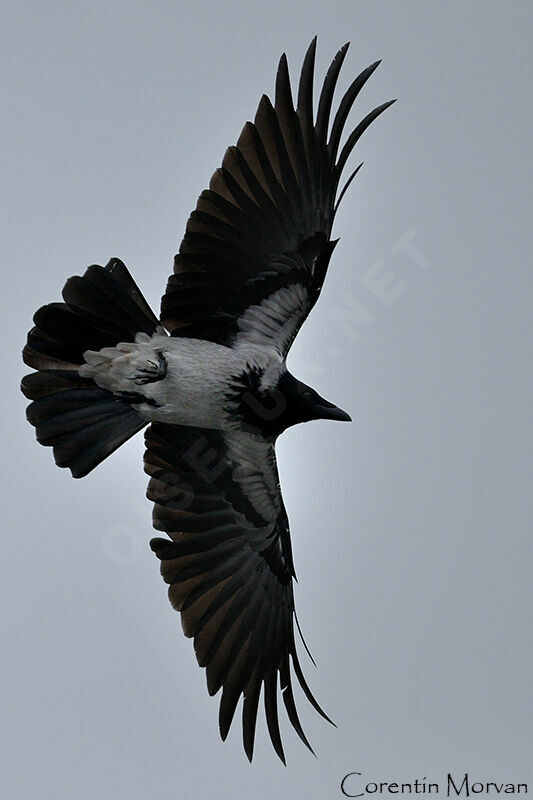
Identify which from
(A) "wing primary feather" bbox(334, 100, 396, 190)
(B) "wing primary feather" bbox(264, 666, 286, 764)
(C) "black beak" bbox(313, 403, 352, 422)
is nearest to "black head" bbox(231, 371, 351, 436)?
(C) "black beak" bbox(313, 403, 352, 422)

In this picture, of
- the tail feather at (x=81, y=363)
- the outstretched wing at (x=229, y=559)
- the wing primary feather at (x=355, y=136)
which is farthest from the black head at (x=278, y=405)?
the wing primary feather at (x=355, y=136)

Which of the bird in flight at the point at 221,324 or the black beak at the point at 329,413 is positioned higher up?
the bird in flight at the point at 221,324

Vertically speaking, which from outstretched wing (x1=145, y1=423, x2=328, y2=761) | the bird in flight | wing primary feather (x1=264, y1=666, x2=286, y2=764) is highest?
the bird in flight

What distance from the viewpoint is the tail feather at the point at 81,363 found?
10.1 metres

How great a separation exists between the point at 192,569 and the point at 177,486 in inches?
23.6

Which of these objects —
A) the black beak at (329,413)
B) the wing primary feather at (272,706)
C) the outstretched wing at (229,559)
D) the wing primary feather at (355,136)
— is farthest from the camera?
the outstretched wing at (229,559)

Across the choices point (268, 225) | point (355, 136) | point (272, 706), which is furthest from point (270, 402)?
point (272, 706)

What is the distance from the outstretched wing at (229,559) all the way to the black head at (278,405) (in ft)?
0.85

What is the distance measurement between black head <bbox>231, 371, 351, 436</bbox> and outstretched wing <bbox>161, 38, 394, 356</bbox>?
305mm

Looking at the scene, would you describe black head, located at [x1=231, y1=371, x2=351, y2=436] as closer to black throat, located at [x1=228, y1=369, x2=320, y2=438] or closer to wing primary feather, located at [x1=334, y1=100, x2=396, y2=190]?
black throat, located at [x1=228, y1=369, x2=320, y2=438]

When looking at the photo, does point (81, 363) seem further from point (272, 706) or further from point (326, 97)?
point (272, 706)

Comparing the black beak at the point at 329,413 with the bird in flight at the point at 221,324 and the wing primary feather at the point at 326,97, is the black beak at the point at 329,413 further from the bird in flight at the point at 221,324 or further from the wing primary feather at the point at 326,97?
the wing primary feather at the point at 326,97

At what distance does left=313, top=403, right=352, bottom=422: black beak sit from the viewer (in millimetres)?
10609

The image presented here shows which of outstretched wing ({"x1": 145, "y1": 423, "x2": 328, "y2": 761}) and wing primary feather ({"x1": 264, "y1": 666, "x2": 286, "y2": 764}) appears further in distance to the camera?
outstretched wing ({"x1": 145, "y1": 423, "x2": 328, "y2": 761})
